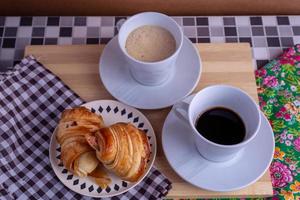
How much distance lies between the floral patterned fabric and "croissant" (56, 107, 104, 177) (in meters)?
0.37

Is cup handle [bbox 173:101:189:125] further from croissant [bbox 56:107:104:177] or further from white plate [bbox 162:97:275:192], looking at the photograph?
croissant [bbox 56:107:104:177]

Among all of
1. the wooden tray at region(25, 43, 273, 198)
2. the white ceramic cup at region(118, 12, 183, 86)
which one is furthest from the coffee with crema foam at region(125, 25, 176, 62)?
the wooden tray at region(25, 43, 273, 198)

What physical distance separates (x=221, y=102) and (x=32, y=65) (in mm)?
371

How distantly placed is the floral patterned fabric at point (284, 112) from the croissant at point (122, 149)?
11.6 inches

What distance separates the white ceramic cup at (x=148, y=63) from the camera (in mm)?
752

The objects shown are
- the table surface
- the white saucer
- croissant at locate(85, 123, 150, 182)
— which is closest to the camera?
croissant at locate(85, 123, 150, 182)

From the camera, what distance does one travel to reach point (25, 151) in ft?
2.60

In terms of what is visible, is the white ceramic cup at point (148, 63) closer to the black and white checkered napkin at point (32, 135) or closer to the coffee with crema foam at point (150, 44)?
the coffee with crema foam at point (150, 44)

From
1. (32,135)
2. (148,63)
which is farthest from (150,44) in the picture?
(32,135)

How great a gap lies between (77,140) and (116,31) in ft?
1.21

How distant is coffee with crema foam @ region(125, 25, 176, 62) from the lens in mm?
773

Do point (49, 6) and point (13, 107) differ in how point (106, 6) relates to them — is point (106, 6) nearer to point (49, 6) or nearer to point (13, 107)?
point (49, 6)

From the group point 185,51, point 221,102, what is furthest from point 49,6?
point 221,102

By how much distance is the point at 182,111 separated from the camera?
29.5 inches
